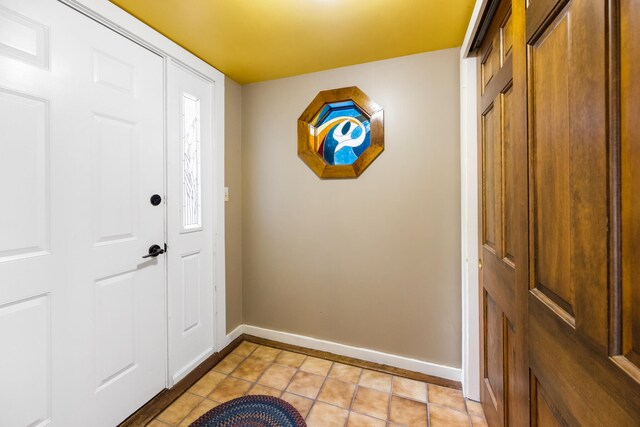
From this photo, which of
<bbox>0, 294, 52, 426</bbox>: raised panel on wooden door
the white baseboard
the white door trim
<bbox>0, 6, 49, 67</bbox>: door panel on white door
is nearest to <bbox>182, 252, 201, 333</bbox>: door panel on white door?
the white baseboard

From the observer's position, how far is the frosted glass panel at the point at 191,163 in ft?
6.16

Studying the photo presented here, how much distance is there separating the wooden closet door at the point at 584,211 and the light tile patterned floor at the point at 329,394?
0.93 meters

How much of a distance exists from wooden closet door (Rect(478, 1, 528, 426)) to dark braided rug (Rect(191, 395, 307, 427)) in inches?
41.3

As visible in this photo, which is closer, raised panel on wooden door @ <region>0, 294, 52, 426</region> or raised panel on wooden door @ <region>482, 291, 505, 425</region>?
raised panel on wooden door @ <region>0, 294, 52, 426</region>

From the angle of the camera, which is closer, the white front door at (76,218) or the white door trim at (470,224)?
the white front door at (76,218)

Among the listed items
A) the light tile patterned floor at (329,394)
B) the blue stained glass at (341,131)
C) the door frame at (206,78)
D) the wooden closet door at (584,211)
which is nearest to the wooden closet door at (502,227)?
the wooden closet door at (584,211)

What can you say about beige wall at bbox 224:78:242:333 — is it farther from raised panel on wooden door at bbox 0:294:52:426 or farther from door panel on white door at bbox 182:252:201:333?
raised panel on wooden door at bbox 0:294:52:426

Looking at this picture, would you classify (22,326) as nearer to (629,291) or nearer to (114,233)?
(114,233)

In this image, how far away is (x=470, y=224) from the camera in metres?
1.63

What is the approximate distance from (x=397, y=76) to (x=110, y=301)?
2269 mm

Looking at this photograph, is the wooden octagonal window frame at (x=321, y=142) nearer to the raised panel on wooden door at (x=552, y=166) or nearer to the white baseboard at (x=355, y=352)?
the raised panel on wooden door at (x=552, y=166)

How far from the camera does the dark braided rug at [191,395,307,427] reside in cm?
146

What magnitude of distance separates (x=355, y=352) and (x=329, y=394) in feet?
1.45

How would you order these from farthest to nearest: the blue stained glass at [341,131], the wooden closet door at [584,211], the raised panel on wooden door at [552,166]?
the blue stained glass at [341,131], the raised panel on wooden door at [552,166], the wooden closet door at [584,211]
